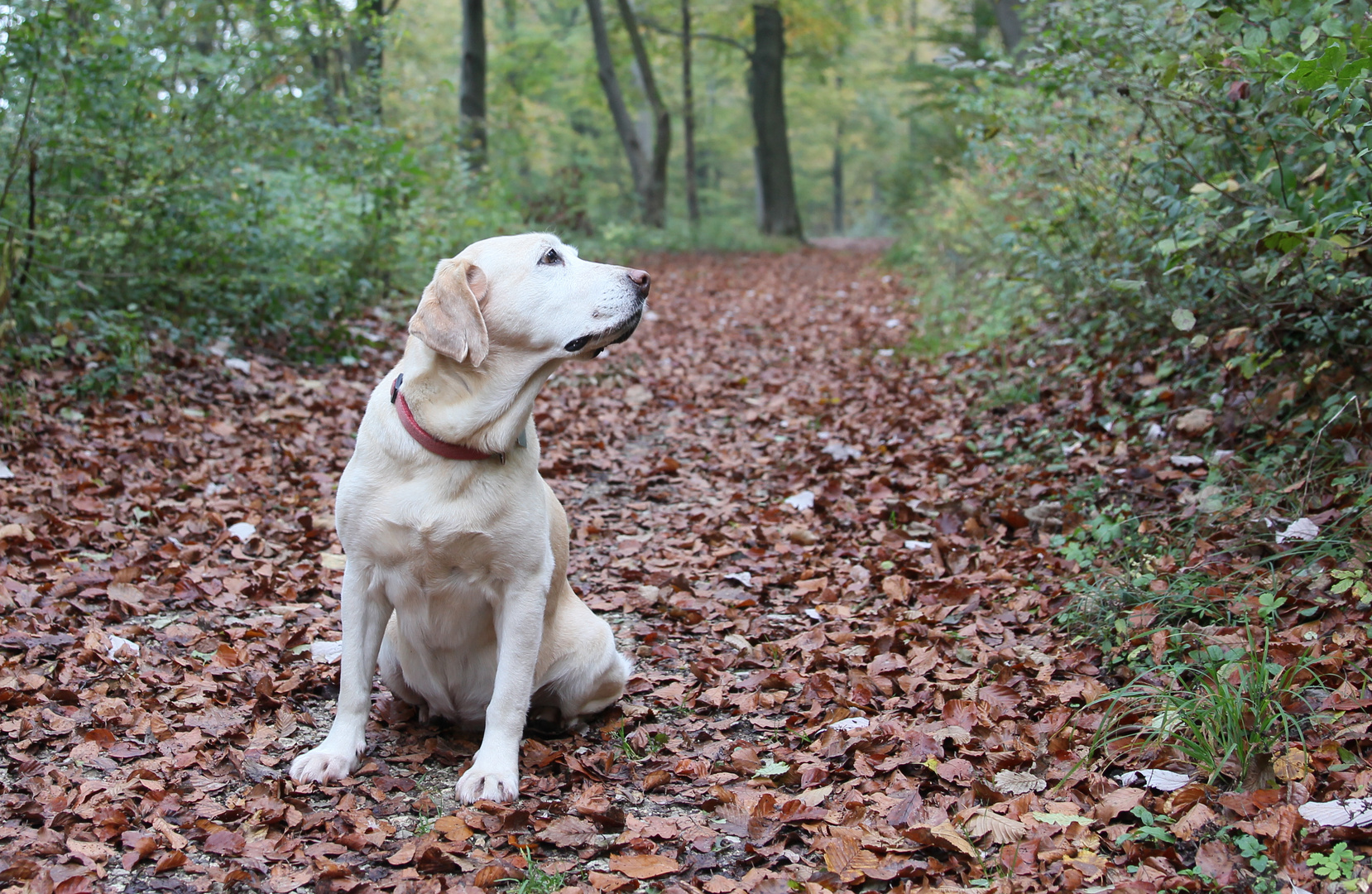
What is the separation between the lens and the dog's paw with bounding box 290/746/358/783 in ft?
10.6

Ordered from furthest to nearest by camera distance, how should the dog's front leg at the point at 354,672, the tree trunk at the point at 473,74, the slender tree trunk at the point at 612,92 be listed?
the slender tree trunk at the point at 612,92
the tree trunk at the point at 473,74
the dog's front leg at the point at 354,672

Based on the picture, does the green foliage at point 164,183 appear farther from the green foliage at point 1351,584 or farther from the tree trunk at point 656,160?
the tree trunk at point 656,160

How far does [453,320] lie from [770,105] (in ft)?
82.1

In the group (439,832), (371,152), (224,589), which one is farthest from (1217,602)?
(371,152)

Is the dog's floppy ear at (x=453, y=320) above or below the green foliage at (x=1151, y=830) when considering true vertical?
above

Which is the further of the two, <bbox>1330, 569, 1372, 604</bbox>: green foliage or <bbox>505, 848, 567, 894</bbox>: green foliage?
<bbox>1330, 569, 1372, 604</bbox>: green foliage

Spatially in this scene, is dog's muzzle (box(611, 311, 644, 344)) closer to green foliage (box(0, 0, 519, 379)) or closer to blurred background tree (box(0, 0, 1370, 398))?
blurred background tree (box(0, 0, 1370, 398))

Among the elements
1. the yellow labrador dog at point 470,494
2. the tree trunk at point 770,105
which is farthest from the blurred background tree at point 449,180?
the tree trunk at point 770,105

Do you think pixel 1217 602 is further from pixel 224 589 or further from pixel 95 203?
pixel 95 203

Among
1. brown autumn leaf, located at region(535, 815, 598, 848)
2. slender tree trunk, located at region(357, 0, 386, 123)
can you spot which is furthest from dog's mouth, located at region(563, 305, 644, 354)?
slender tree trunk, located at region(357, 0, 386, 123)

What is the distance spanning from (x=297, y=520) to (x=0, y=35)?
13.8ft

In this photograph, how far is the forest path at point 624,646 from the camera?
2.85 m

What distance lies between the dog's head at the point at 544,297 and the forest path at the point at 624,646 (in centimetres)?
148

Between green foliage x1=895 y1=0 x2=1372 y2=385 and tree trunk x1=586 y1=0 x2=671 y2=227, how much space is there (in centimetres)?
1637
